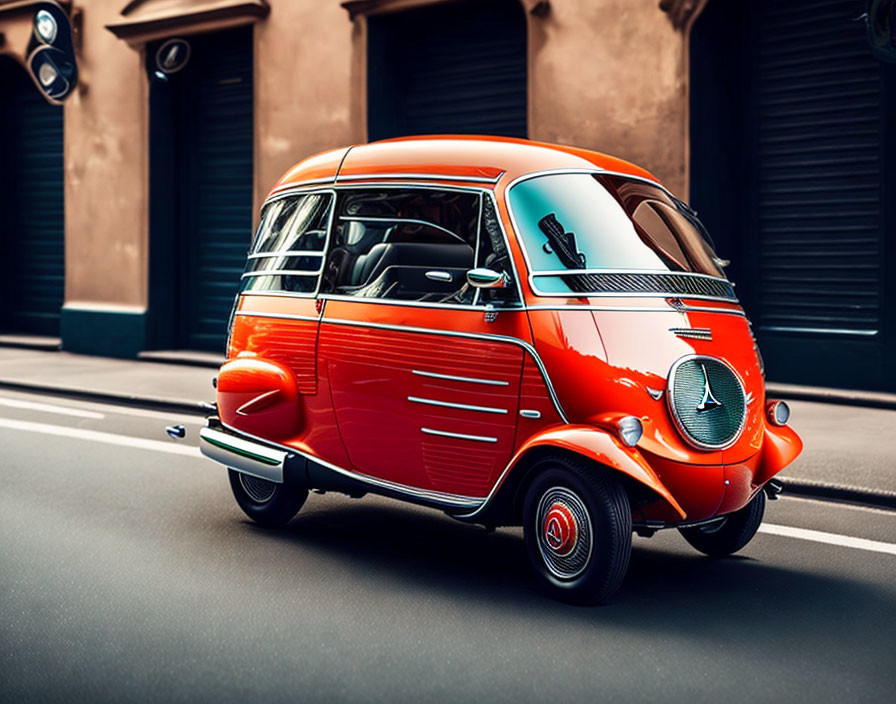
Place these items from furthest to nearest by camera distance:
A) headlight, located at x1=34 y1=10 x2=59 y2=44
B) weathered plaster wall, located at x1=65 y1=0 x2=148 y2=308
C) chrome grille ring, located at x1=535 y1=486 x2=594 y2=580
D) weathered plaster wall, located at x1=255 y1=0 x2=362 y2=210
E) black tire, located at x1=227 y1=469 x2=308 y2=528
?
1. headlight, located at x1=34 y1=10 x2=59 y2=44
2. weathered plaster wall, located at x1=65 y1=0 x2=148 y2=308
3. weathered plaster wall, located at x1=255 y1=0 x2=362 y2=210
4. black tire, located at x1=227 y1=469 x2=308 y2=528
5. chrome grille ring, located at x1=535 y1=486 x2=594 y2=580

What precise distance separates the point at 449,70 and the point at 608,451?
10.6 metres

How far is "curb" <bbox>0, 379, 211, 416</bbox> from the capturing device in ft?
38.9

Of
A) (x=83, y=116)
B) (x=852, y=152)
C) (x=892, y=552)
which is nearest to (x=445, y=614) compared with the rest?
(x=892, y=552)

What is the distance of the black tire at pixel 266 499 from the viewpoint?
675 centimetres

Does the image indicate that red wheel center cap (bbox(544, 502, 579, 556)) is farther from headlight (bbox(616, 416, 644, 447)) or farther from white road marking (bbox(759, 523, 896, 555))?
white road marking (bbox(759, 523, 896, 555))

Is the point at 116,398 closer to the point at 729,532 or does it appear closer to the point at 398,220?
the point at 398,220

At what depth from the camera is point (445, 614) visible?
16.8 ft

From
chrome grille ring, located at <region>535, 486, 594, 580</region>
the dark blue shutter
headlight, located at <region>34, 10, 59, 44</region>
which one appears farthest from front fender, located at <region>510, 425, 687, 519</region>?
headlight, located at <region>34, 10, 59, 44</region>

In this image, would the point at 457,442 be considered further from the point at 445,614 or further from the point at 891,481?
the point at 891,481

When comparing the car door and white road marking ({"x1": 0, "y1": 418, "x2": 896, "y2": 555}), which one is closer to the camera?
the car door

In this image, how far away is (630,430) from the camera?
506 cm

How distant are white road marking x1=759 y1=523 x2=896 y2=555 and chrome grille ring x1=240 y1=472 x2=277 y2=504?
8.67 feet

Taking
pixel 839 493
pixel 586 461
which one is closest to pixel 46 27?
pixel 839 493

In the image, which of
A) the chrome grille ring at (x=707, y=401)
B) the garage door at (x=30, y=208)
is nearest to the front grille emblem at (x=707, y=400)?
the chrome grille ring at (x=707, y=401)
